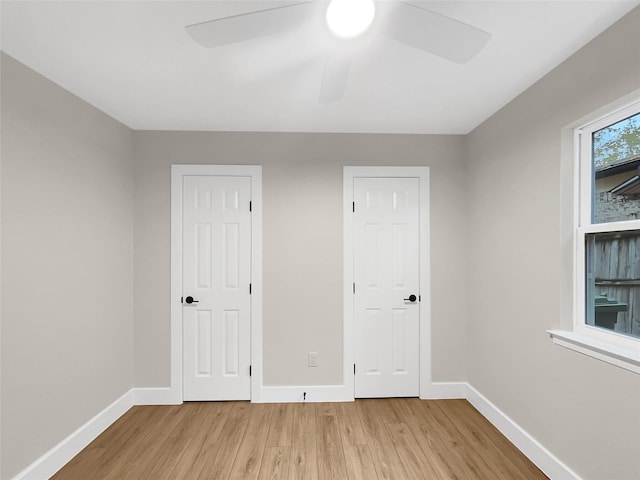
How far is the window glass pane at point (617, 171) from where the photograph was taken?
1627mm

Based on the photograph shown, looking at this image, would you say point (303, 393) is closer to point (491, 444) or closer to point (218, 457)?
point (218, 457)

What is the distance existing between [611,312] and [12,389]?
3.20 metres

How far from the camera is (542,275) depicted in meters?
2.09

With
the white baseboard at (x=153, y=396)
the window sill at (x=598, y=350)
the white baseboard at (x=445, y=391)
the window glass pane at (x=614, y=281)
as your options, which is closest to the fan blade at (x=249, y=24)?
the window glass pane at (x=614, y=281)

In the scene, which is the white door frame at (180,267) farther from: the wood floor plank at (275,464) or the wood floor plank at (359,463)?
the wood floor plank at (359,463)

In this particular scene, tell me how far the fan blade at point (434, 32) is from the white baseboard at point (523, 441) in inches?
88.1

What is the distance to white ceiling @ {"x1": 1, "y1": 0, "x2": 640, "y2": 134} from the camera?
1472 mm

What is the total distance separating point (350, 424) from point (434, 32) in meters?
2.60

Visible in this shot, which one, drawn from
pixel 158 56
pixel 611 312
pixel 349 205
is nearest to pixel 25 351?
pixel 158 56

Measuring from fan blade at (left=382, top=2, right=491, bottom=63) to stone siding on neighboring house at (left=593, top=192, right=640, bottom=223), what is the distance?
3.62ft

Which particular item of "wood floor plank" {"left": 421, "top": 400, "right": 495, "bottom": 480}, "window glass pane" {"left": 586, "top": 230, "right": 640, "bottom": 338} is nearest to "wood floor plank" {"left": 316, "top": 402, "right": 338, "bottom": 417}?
"wood floor plank" {"left": 421, "top": 400, "right": 495, "bottom": 480}

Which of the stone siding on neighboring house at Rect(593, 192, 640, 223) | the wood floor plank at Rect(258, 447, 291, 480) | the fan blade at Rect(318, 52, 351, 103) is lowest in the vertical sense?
the wood floor plank at Rect(258, 447, 291, 480)

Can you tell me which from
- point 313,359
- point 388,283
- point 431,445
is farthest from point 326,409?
point 388,283

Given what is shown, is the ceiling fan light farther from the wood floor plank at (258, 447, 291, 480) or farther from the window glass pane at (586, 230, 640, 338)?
the wood floor plank at (258, 447, 291, 480)
